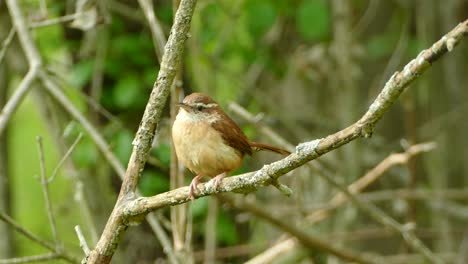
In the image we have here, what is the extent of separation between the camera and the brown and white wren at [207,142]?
3.76 m

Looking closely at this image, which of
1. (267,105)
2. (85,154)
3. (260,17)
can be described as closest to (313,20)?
(260,17)

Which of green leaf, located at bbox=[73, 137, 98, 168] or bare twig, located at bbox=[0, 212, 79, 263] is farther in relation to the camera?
green leaf, located at bbox=[73, 137, 98, 168]

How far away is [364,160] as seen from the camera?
7.23 meters

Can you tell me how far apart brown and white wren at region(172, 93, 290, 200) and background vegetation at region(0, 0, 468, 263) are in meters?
0.78

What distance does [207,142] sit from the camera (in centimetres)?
385

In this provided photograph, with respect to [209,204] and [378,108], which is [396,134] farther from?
[378,108]

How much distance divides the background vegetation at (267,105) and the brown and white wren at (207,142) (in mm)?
785

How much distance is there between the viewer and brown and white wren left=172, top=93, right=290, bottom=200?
3.76m

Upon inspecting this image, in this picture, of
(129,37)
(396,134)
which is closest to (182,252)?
(129,37)

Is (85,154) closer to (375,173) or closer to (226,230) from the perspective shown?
(226,230)

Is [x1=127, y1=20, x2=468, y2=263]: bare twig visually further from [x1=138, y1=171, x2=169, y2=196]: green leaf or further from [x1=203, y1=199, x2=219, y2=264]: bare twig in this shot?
[x1=138, y1=171, x2=169, y2=196]: green leaf

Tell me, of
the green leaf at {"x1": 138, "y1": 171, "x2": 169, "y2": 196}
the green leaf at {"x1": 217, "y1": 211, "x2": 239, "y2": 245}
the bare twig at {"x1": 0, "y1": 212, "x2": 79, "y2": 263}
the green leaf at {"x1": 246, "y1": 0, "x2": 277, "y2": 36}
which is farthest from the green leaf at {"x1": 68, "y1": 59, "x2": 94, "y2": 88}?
the bare twig at {"x1": 0, "y1": 212, "x2": 79, "y2": 263}

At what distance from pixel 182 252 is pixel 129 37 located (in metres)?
2.53

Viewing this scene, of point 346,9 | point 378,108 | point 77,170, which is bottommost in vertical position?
point 378,108
